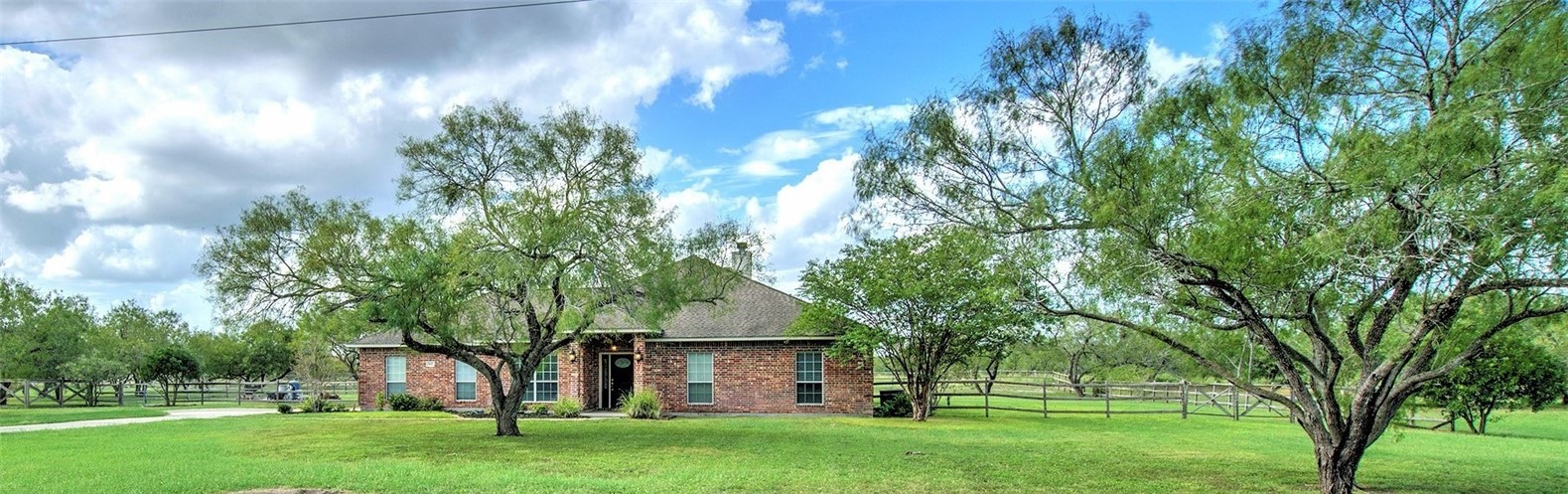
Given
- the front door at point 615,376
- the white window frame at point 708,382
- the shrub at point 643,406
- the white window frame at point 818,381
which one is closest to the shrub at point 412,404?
the front door at point 615,376

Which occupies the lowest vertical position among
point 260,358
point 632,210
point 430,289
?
point 260,358

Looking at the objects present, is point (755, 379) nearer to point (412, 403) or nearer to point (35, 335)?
point (412, 403)

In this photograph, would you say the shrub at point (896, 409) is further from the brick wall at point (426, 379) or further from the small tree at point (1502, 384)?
the small tree at point (1502, 384)

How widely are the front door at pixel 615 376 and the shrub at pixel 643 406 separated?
2.49m

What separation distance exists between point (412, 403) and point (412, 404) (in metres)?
0.03

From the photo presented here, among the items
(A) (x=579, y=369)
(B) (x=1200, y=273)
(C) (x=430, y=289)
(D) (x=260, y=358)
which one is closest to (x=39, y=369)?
(D) (x=260, y=358)

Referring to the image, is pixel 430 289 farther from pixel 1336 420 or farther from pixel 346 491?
pixel 1336 420

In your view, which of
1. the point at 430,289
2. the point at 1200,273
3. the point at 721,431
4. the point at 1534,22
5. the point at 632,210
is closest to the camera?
the point at 1534,22

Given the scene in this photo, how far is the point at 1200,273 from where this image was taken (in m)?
8.48

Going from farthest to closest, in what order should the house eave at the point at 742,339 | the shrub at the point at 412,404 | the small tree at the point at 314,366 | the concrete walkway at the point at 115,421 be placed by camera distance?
the small tree at the point at 314,366, the shrub at the point at 412,404, the house eave at the point at 742,339, the concrete walkway at the point at 115,421

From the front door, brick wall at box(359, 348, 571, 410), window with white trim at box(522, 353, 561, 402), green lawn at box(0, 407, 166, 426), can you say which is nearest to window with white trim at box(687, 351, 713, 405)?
the front door

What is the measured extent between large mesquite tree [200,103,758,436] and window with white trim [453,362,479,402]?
879 centimetres

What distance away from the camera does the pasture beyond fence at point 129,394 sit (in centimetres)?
2770

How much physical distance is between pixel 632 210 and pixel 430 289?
11.3 ft
